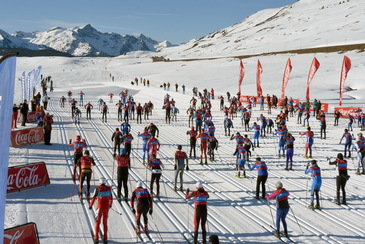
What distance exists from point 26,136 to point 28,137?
0.23 m

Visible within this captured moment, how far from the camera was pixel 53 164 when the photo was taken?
50.2ft

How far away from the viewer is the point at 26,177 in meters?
11.9

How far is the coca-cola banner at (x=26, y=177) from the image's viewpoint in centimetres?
1139

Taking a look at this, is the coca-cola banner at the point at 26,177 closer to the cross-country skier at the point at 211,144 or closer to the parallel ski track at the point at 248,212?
the parallel ski track at the point at 248,212

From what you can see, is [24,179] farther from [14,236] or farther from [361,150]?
[361,150]

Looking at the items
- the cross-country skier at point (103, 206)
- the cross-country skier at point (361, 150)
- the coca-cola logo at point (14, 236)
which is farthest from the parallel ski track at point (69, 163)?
the cross-country skier at point (361, 150)

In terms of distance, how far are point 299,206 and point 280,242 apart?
2868 millimetres

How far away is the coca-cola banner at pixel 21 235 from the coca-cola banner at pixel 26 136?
10666 millimetres

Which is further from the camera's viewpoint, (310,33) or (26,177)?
(310,33)

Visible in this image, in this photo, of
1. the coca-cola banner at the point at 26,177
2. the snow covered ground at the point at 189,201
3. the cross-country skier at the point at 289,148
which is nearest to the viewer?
the snow covered ground at the point at 189,201

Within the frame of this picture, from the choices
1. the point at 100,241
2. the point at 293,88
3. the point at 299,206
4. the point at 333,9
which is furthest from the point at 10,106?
the point at 333,9

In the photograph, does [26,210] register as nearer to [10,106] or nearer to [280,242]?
[10,106]

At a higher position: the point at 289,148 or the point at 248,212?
the point at 289,148

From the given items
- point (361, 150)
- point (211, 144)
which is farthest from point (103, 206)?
point (361, 150)
